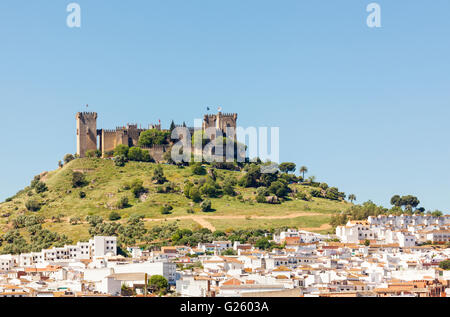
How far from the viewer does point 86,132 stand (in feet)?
375

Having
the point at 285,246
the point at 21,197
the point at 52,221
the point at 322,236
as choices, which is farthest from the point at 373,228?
the point at 21,197

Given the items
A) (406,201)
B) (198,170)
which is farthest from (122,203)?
(406,201)

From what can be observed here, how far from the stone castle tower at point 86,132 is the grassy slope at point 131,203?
118 inches

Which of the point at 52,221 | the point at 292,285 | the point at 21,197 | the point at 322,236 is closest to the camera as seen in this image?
the point at 292,285

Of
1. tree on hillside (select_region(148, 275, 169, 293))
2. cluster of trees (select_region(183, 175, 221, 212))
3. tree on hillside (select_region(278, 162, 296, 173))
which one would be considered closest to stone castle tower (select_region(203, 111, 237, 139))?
tree on hillside (select_region(278, 162, 296, 173))

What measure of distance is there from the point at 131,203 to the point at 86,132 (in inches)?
618

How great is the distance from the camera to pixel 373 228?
90.7 metres

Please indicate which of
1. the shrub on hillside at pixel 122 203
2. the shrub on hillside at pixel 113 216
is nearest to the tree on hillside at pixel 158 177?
the shrub on hillside at pixel 122 203

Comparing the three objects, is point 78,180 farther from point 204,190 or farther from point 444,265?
point 444,265

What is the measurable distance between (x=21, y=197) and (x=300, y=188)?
2783cm

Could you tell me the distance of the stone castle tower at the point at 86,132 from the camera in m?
114

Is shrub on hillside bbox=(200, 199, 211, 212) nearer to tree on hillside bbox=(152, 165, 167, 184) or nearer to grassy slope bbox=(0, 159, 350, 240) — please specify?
grassy slope bbox=(0, 159, 350, 240)

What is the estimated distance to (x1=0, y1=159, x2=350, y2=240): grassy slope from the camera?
3752 inches
